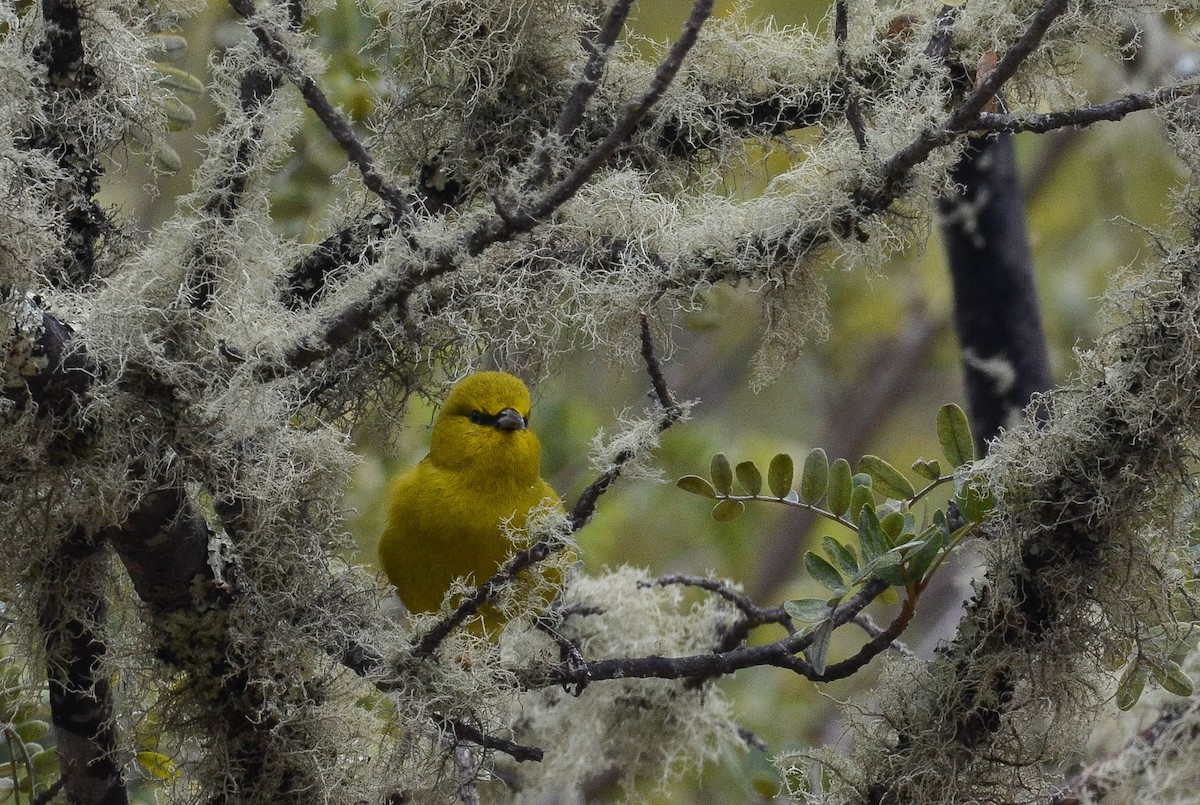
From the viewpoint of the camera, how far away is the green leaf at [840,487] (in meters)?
2.08

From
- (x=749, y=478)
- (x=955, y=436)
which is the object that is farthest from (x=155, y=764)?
(x=955, y=436)

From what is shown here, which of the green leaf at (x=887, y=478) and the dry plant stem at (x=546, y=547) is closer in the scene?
the dry plant stem at (x=546, y=547)

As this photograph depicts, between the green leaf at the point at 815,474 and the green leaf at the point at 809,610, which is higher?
the green leaf at the point at 815,474

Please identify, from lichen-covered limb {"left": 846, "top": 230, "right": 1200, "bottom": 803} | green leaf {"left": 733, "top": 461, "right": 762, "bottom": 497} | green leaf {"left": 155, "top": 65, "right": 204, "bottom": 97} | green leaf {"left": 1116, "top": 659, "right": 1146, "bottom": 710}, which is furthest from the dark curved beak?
green leaf {"left": 1116, "top": 659, "right": 1146, "bottom": 710}

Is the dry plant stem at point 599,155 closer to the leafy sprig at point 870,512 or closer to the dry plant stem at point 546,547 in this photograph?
the dry plant stem at point 546,547

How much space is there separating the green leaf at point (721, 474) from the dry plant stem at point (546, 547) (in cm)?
25

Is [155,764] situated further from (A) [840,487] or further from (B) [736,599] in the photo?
(A) [840,487]

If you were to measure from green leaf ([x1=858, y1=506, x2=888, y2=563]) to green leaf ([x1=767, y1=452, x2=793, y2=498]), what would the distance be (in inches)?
9.9

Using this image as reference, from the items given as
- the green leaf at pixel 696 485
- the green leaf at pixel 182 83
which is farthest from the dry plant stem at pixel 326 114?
the green leaf at pixel 696 485

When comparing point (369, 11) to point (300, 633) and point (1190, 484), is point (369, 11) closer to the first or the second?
point (300, 633)

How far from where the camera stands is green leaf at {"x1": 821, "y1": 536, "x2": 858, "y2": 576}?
2018 mm

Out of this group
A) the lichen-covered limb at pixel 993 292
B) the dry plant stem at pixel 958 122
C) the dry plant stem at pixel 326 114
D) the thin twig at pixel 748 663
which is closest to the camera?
the dry plant stem at pixel 958 122

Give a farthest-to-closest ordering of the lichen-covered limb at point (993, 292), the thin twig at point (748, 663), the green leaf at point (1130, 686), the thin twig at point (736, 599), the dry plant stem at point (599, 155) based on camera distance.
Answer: the lichen-covered limb at point (993, 292) → the thin twig at point (736, 599) → the thin twig at point (748, 663) → the green leaf at point (1130, 686) → the dry plant stem at point (599, 155)

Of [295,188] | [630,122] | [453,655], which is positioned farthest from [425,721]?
[295,188]
